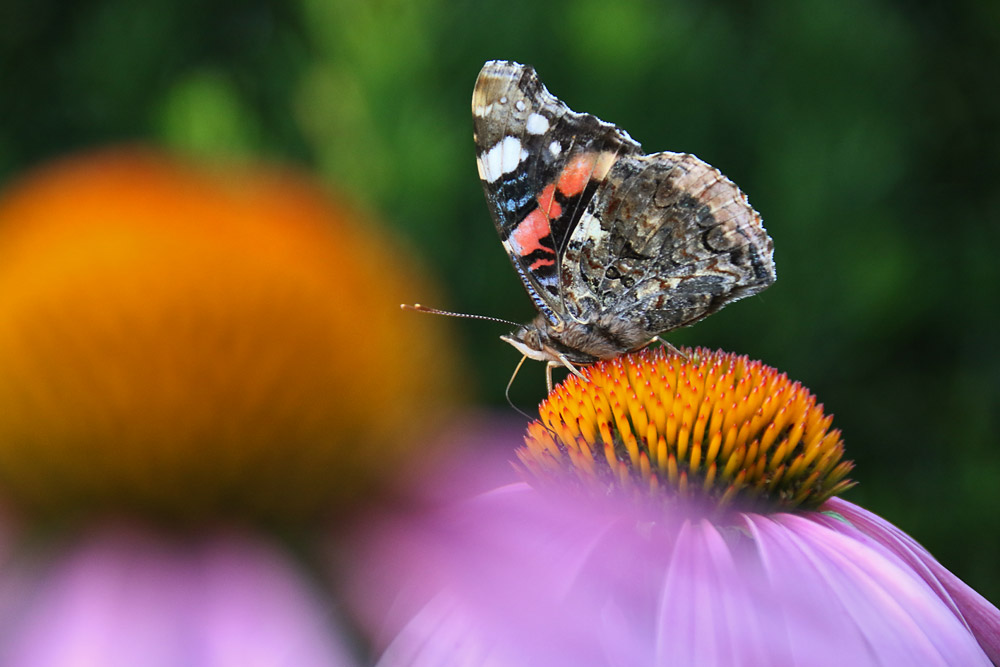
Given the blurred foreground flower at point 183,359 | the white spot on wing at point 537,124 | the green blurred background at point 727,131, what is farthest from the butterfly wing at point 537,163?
the green blurred background at point 727,131

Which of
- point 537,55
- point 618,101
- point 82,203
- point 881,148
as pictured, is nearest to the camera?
point 82,203

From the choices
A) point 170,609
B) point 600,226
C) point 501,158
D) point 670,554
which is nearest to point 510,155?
point 501,158

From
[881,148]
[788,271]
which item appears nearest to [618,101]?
[788,271]

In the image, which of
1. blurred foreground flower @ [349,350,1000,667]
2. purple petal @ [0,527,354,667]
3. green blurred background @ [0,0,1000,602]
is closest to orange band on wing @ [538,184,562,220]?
blurred foreground flower @ [349,350,1000,667]

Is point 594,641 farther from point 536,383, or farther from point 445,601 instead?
point 536,383

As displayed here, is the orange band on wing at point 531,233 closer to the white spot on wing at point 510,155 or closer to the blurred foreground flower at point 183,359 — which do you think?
the white spot on wing at point 510,155

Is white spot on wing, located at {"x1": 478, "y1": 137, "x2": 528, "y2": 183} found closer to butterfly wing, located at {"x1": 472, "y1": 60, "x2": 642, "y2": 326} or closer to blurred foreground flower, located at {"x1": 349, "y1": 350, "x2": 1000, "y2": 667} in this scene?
butterfly wing, located at {"x1": 472, "y1": 60, "x2": 642, "y2": 326}
